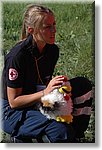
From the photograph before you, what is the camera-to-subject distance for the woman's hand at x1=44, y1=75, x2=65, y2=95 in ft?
9.68

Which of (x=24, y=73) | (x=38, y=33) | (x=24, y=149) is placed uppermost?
(x=38, y=33)

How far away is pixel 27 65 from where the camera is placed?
9.68 feet

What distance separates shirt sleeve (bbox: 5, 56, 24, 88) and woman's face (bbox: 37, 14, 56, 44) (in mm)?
146

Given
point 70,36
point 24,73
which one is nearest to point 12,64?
point 24,73

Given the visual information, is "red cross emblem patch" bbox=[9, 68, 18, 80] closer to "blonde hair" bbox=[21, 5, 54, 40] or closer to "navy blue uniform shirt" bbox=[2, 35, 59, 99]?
"navy blue uniform shirt" bbox=[2, 35, 59, 99]

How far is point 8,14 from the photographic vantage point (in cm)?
297

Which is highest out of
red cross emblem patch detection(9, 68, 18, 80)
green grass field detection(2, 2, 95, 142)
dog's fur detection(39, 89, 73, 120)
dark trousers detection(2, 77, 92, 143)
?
green grass field detection(2, 2, 95, 142)

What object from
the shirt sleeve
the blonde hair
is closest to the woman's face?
the blonde hair

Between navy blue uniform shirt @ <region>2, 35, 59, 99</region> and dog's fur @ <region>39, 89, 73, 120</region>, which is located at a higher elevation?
navy blue uniform shirt @ <region>2, 35, 59, 99</region>

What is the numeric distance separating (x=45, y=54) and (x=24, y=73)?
0.43 ft

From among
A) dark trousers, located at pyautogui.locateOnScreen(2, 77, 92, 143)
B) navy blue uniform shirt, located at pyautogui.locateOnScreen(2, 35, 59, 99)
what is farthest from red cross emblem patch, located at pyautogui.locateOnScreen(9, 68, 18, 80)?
dark trousers, located at pyautogui.locateOnScreen(2, 77, 92, 143)

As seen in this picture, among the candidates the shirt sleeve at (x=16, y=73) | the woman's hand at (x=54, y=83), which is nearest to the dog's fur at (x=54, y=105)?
the woman's hand at (x=54, y=83)

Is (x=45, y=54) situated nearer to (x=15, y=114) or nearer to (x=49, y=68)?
(x=49, y=68)

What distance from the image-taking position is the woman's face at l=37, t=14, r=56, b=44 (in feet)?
9.68
